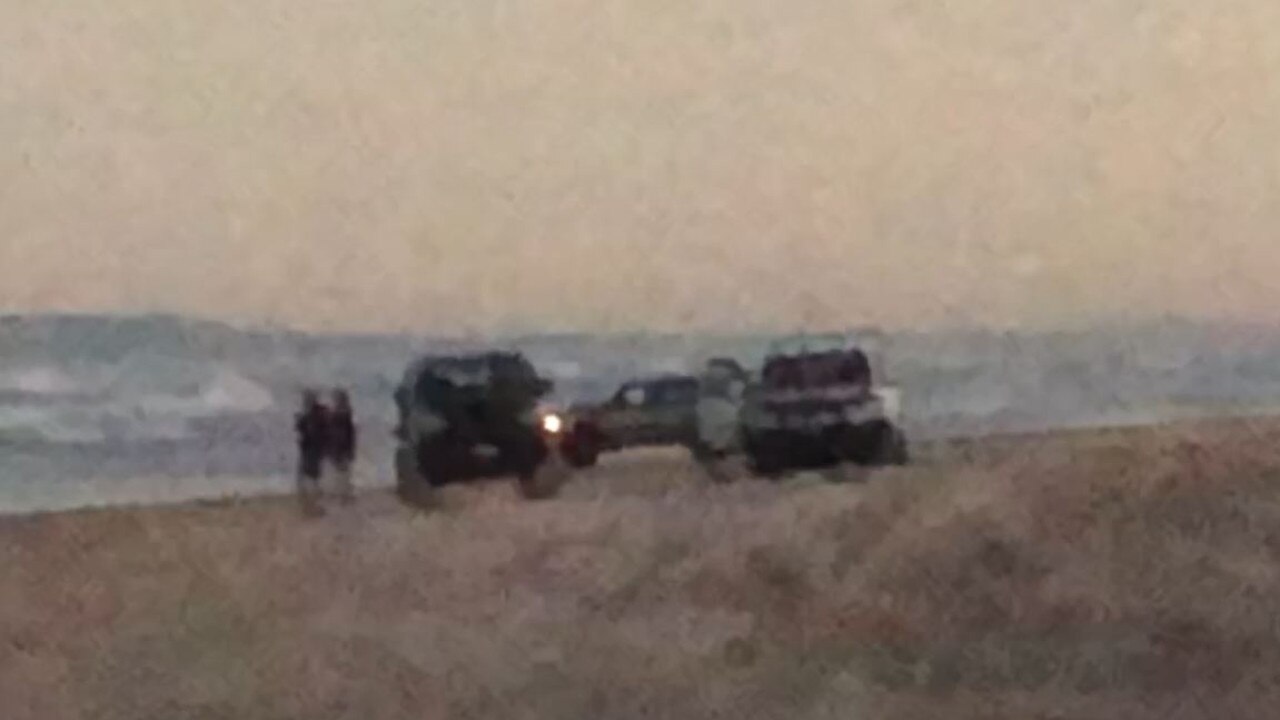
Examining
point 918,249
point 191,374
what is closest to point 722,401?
point 918,249

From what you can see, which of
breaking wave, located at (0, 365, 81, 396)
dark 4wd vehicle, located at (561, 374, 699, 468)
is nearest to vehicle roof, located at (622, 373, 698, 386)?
dark 4wd vehicle, located at (561, 374, 699, 468)

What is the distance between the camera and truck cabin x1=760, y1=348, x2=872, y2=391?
0.97 m

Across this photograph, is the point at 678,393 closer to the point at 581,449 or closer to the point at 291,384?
the point at 581,449

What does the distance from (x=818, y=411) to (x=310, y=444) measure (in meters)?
0.24

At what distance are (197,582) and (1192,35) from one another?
20.5 inches

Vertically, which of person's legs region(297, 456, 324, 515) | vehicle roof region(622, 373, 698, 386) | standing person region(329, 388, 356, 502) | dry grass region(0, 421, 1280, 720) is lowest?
dry grass region(0, 421, 1280, 720)

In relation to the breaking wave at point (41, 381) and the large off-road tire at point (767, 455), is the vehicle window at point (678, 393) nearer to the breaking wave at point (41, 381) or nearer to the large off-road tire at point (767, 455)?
the large off-road tire at point (767, 455)

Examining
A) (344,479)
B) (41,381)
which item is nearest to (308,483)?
(344,479)

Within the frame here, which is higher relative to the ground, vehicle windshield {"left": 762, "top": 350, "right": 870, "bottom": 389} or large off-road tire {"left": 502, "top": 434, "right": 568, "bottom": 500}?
vehicle windshield {"left": 762, "top": 350, "right": 870, "bottom": 389}

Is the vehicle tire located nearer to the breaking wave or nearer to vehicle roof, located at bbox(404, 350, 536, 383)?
vehicle roof, located at bbox(404, 350, 536, 383)

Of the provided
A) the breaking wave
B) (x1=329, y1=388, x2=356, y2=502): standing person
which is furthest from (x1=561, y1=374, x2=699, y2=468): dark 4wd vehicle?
the breaking wave

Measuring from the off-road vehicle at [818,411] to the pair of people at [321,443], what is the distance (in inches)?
7.5

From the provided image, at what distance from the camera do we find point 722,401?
3.19ft

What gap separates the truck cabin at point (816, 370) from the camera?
973mm
